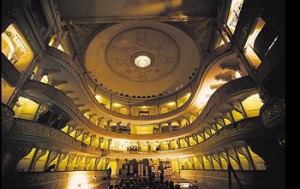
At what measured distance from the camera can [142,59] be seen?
79.2 ft

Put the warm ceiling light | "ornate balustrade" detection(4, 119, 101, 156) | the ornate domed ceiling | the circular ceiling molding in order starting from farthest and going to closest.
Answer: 1. the warm ceiling light
2. the circular ceiling molding
3. the ornate domed ceiling
4. "ornate balustrade" detection(4, 119, 101, 156)

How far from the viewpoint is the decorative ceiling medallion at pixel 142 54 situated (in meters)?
21.5

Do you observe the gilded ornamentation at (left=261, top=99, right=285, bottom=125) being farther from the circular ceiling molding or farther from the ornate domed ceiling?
the circular ceiling molding

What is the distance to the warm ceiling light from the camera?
78.5 ft

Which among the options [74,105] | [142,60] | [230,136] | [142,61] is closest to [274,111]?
[230,136]

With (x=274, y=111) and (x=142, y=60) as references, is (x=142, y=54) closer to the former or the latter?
(x=142, y=60)

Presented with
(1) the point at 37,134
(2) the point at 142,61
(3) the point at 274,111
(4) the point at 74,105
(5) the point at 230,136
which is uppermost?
(2) the point at 142,61

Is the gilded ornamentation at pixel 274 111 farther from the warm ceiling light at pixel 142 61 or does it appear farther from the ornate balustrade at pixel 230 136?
the warm ceiling light at pixel 142 61

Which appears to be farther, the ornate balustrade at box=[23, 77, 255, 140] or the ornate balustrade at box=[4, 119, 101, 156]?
the ornate balustrade at box=[23, 77, 255, 140]

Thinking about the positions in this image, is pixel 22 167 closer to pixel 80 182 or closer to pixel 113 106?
pixel 80 182

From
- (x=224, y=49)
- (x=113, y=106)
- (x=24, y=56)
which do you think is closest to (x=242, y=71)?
(x=224, y=49)

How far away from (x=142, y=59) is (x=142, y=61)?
0.36m

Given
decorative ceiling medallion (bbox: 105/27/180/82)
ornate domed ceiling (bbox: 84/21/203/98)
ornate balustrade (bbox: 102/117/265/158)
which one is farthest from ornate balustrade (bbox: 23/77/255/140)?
decorative ceiling medallion (bbox: 105/27/180/82)

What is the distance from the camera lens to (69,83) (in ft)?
45.7
